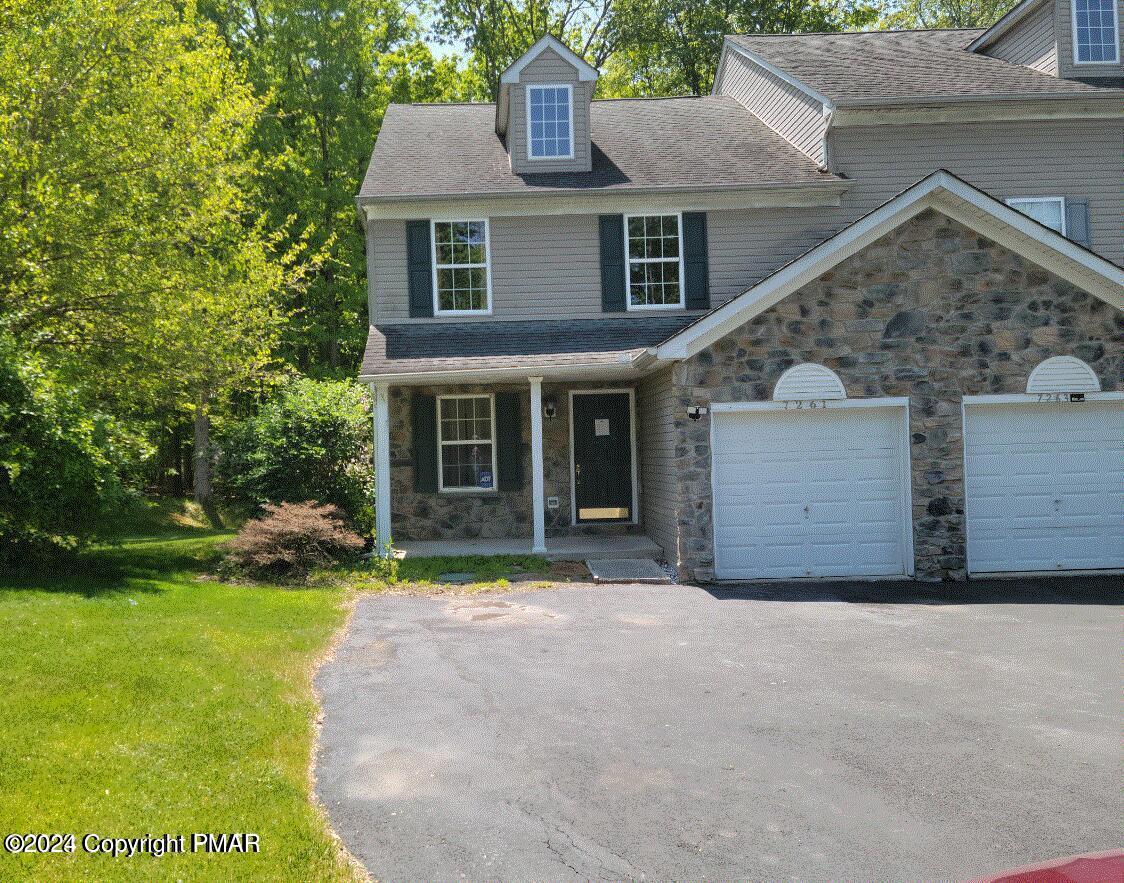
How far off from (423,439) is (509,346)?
2207 millimetres

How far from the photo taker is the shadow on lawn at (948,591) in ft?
33.2

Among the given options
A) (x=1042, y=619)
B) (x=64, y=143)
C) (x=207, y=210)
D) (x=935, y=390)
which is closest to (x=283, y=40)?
(x=207, y=210)

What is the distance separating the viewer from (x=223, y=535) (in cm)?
1784

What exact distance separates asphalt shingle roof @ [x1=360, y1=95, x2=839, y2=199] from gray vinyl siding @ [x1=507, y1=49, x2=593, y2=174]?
0.64ft

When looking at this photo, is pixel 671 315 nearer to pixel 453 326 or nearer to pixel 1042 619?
pixel 453 326

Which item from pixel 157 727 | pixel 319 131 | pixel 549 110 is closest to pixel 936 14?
pixel 319 131

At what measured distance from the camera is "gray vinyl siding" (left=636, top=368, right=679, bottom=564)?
37.9 feet

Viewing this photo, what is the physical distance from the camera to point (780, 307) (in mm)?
11086

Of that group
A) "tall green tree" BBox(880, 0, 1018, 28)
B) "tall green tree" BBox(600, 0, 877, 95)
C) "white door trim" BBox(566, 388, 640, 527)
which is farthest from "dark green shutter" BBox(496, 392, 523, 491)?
"tall green tree" BBox(880, 0, 1018, 28)

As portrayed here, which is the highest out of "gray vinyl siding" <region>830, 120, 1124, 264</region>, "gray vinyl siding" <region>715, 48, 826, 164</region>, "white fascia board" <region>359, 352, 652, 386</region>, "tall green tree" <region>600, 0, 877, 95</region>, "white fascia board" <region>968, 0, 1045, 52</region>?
"tall green tree" <region>600, 0, 877, 95</region>

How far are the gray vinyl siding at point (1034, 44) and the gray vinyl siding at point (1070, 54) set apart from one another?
124 mm

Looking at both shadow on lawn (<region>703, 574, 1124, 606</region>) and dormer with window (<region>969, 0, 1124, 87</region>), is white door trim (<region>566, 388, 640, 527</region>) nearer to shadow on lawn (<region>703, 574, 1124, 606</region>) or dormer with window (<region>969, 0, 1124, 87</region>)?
shadow on lawn (<region>703, 574, 1124, 606</region>)

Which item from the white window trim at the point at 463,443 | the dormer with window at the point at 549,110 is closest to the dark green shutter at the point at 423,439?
the white window trim at the point at 463,443

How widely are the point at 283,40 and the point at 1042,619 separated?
25.3 meters
